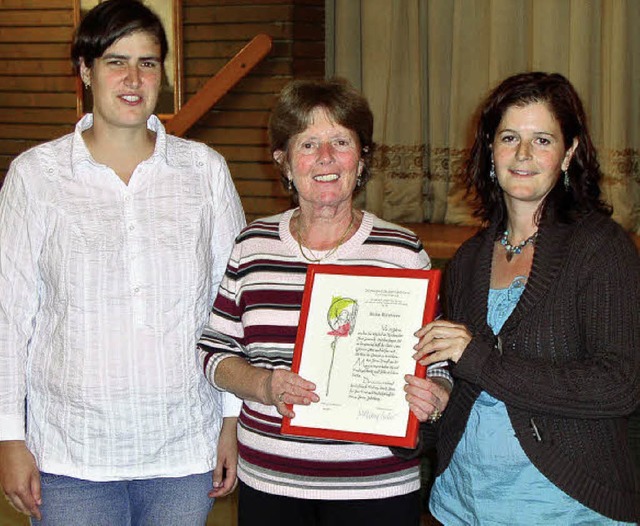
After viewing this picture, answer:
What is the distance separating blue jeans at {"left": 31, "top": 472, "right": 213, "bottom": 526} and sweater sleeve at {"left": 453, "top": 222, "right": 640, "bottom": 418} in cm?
69

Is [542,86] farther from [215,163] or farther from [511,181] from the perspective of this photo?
[215,163]

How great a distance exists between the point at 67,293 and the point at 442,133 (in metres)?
Result: 4.48

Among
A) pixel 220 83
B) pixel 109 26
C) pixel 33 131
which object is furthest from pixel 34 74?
pixel 109 26

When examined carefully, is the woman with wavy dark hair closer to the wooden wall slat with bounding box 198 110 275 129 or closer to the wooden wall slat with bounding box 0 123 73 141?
the wooden wall slat with bounding box 198 110 275 129

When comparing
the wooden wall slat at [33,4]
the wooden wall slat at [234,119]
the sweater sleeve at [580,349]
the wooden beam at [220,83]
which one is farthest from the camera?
the wooden wall slat at [33,4]

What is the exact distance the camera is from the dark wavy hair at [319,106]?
2.12 meters

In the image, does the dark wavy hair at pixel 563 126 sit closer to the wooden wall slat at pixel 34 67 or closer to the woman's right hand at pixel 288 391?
the woman's right hand at pixel 288 391

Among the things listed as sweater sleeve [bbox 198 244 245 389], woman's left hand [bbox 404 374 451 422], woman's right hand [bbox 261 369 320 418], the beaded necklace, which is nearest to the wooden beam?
sweater sleeve [bbox 198 244 245 389]

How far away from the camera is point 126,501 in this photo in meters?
2.17

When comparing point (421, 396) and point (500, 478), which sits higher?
point (421, 396)

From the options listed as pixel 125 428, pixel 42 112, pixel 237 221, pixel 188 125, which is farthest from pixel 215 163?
pixel 42 112

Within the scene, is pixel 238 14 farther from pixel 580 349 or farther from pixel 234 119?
pixel 580 349

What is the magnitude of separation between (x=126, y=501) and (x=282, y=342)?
1.67 feet

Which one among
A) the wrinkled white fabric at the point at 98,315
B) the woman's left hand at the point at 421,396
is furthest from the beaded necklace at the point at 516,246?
the wrinkled white fabric at the point at 98,315
